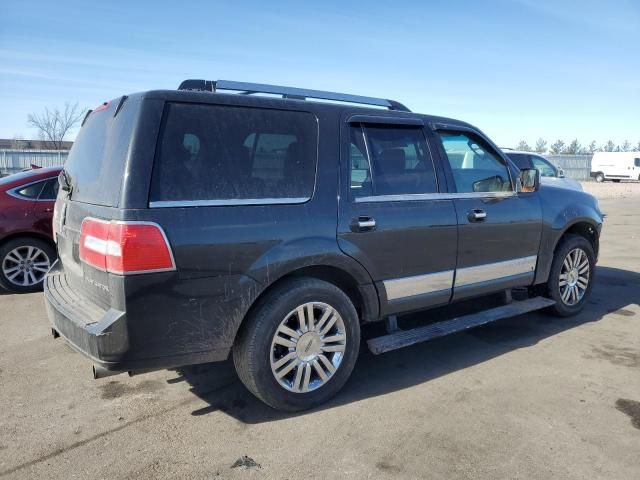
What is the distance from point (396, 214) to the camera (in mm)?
3736

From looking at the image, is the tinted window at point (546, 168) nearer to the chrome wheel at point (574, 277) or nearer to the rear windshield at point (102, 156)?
the chrome wheel at point (574, 277)

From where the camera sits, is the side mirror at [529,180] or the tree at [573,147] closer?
the side mirror at [529,180]

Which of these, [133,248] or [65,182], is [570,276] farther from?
[65,182]

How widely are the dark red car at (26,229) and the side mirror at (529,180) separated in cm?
556

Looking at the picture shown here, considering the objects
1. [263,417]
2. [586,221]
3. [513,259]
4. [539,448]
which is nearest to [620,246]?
[586,221]

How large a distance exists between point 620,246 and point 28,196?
10307 millimetres

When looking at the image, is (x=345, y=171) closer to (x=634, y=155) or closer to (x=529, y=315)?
(x=529, y=315)

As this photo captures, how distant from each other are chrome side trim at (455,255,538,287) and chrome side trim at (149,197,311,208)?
1.64 m

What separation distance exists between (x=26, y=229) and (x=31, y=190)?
1.65 feet

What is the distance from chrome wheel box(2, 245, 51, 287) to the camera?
6422mm

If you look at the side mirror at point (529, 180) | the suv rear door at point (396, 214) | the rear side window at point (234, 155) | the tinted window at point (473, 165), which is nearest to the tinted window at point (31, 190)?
the rear side window at point (234, 155)

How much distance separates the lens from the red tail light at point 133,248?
2727 millimetres

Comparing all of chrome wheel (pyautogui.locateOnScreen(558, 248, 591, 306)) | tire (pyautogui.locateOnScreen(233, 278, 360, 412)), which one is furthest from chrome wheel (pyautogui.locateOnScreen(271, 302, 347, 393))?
chrome wheel (pyautogui.locateOnScreen(558, 248, 591, 306))

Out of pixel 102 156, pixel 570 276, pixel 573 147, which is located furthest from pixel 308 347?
pixel 573 147
